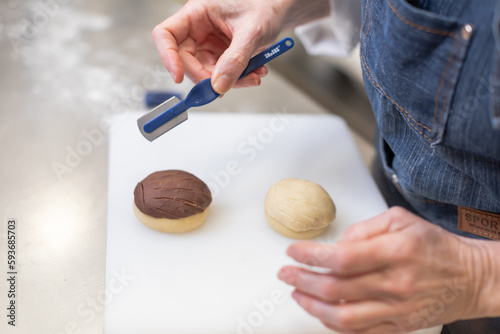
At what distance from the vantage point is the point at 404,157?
3.32ft

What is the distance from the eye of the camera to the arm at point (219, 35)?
1.05m

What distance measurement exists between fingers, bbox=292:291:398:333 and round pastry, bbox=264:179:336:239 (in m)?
0.32

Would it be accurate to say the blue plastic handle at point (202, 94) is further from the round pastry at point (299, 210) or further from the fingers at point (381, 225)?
the fingers at point (381, 225)

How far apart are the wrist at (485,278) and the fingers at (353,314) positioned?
152 mm

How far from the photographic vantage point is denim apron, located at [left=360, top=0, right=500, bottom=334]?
74 cm

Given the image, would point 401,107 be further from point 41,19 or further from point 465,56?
point 41,19

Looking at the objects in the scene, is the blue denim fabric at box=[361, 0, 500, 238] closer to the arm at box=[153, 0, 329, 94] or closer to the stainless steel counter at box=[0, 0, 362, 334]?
the arm at box=[153, 0, 329, 94]

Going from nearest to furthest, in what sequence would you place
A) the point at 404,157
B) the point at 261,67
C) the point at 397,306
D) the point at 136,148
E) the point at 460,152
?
1. the point at 397,306
2. the point at 460,152
3. the point at 404,157
4. the point at 261,67
5. the point at 136,148

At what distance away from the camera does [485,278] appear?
75cm

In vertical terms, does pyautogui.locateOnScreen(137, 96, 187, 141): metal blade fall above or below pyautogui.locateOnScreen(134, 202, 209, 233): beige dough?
above

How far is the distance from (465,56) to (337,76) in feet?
3.23

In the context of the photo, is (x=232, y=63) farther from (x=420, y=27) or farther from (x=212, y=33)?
(x=420, y=27)

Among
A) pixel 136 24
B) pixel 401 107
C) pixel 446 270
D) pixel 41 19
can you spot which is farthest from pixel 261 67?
pixel 41 19

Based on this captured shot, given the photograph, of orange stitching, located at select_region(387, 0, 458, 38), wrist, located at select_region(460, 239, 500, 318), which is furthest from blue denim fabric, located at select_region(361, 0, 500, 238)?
wrist, located at select_region(460, 239, 500, 318)
